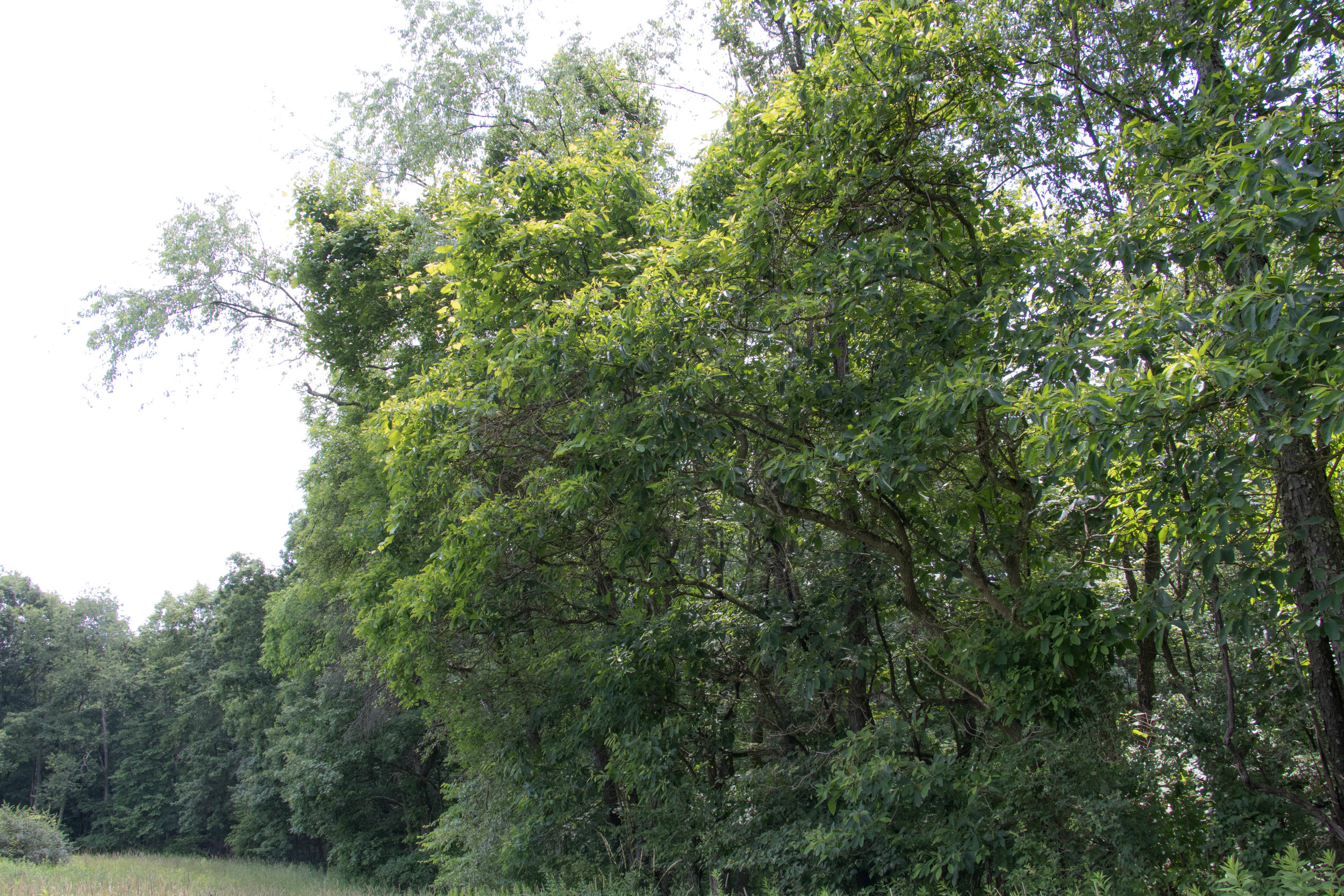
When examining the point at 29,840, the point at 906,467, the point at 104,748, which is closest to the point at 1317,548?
the point at 906,467

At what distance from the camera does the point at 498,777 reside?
1134 cm

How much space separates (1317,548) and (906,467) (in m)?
2.29

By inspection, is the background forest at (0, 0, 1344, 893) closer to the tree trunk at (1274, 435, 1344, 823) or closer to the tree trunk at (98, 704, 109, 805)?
the tree trunk at (1274, 435, 1344, 823)

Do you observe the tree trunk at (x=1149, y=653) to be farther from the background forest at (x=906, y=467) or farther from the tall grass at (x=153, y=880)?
the tall grass at (x=153, y=880)

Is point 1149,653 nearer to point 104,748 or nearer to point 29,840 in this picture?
point 29,840

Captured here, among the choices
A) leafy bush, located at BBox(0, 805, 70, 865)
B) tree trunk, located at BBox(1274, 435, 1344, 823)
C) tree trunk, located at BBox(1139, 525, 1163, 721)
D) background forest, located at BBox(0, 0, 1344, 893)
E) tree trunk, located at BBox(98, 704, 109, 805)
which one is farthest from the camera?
tree trunk, located at BBox(98, 704, 109, 805)

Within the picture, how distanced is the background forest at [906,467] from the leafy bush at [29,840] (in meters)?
17.0

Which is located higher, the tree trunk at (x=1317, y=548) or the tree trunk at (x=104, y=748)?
the tree trunk at (x=1317, y=548)

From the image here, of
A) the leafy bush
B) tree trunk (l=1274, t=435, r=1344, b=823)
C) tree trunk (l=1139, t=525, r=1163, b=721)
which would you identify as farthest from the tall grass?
tree trunk (l=1274, t=435, r=1344, b=823)

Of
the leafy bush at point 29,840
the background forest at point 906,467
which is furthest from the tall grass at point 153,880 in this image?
the background forest at point 906,467

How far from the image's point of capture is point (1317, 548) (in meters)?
4.67

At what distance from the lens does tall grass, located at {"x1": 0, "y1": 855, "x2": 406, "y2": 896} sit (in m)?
12.1

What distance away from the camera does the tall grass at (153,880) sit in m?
12.1

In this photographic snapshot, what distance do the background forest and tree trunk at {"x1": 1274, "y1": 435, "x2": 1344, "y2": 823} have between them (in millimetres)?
27
